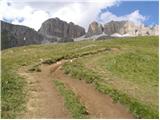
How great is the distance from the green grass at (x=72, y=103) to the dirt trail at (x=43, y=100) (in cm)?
42

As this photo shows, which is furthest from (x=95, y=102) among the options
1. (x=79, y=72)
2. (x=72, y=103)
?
(x=79, y=72)

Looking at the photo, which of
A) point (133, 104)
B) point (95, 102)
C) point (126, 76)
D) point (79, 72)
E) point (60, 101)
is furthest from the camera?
point (126, 76)

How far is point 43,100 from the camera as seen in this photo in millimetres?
32688

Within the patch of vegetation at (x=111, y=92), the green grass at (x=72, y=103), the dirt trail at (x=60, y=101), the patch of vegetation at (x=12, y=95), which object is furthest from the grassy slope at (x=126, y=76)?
the patch of vegetation at (x=12, y=95)

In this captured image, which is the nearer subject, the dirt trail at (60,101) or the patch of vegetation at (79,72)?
the dirt trail at (60,101)

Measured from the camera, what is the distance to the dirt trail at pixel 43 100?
2892 cm

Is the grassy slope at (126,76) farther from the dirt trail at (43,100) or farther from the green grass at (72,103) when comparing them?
the dirt trail at (43,100)

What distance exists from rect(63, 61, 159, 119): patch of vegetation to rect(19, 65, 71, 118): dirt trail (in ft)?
12.1

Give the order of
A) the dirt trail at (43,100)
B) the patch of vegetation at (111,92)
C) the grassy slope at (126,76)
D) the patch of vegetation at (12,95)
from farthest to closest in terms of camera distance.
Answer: the grassy slope at (126,76), the patch of vegetation at (111,92), the patch of vegetation at (12,95), the dirt trail at (43,100)

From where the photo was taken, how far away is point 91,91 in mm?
37250

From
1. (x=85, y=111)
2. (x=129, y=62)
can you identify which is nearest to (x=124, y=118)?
(x=85, y=111)

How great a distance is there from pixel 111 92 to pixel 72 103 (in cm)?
564

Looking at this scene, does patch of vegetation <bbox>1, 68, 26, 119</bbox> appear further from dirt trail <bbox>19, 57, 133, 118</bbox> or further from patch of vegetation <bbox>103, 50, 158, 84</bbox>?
patch of vegetation <bbox>103, 50, 158, 84</bbox>

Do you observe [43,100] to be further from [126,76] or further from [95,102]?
[126,76]
